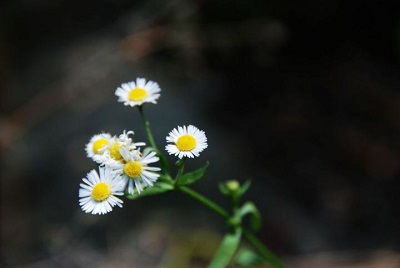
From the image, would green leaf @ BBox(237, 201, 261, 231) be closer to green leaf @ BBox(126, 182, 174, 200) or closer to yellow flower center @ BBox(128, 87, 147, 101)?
green leaf @ BBox(126, 182, 174, 200)

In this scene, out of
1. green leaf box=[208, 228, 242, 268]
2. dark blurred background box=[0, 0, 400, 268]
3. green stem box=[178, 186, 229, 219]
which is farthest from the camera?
dark blurred background box=[0, 0, 400, 268]

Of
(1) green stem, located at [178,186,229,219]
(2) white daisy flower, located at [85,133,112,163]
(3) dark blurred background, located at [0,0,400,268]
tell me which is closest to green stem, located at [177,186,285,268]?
(1) green stem, located at [178,186,229,219]

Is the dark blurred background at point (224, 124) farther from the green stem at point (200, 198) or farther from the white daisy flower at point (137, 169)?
the white daisy flower at point (137, 169)

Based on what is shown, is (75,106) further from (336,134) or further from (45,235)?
(336,134)

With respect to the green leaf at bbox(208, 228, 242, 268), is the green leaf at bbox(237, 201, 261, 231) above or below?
above

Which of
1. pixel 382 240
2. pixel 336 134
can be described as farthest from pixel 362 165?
pixel 382 240

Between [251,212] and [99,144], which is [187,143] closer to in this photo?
[99,144]

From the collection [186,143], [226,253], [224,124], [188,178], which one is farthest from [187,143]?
[224,124]

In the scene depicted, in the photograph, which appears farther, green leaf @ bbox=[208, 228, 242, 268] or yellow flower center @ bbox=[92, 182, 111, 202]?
green leaf @ bbox=[208, 228, 242, 268]
